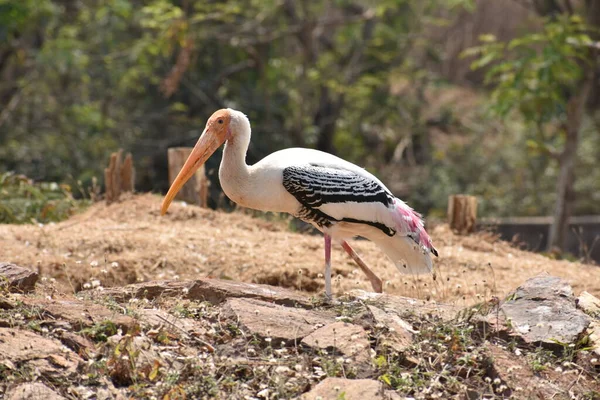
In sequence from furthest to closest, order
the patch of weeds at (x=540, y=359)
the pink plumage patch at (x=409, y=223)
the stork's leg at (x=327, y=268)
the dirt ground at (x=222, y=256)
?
the dirt ground at (x=222, y=256)
the pink plumage patch at (x=409, y=223)
the stork's leg at (x=327, y=268)
the patch of weeds at (x=540, y=359)

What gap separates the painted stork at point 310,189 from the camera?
5652 millimetres

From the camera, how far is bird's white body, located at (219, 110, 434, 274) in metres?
5.66

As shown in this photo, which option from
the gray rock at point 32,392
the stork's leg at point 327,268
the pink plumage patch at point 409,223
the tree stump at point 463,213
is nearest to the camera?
the gray rock at point 32,392

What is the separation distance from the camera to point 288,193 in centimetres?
566

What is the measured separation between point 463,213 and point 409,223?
140 inches

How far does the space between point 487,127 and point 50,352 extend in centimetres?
1491

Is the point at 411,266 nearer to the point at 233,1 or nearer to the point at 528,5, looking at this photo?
the point at 528,5

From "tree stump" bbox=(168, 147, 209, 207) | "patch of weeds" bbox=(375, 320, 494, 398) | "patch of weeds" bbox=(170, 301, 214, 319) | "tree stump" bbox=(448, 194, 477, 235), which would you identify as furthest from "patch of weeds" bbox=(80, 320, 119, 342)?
"tree stump" bbox=(448, 194, 477, 235)

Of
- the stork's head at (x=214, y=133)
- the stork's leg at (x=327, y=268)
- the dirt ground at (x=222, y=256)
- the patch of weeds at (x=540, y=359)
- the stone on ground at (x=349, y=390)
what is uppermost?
the stork's head at (x=214, y=133)

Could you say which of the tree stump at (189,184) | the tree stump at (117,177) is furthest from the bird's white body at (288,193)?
the tree stump at (117,177)

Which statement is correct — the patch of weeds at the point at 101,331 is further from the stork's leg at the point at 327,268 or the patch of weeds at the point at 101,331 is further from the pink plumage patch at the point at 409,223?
the pink plumage patch at the point at 409,223

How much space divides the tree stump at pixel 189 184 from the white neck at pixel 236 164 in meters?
3.69

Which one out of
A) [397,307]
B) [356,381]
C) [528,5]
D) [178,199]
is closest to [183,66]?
[178,199]

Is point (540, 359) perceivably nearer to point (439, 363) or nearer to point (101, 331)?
point (439, 363)
